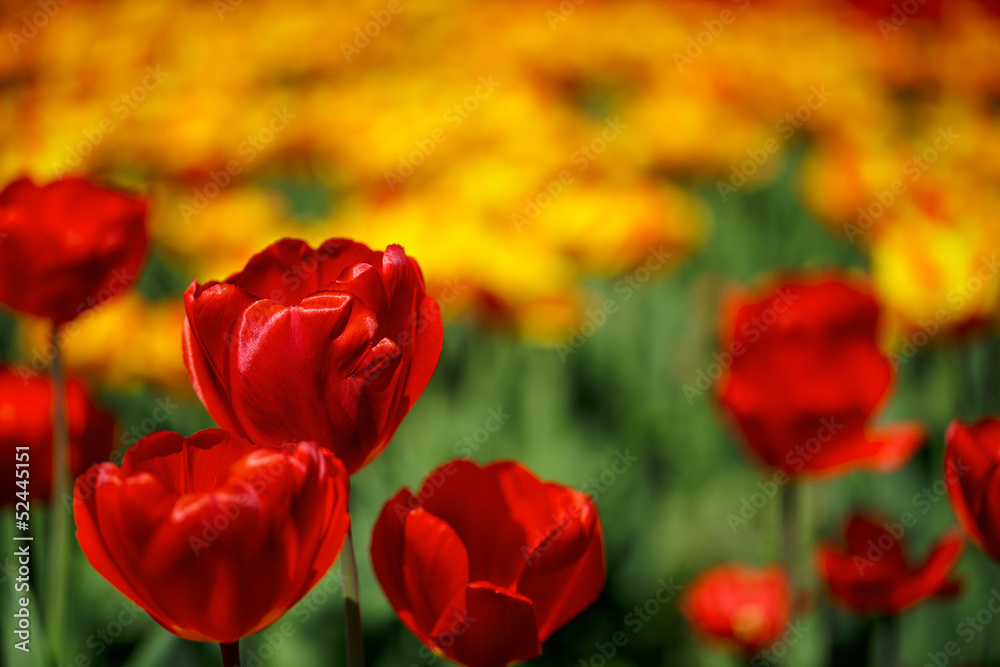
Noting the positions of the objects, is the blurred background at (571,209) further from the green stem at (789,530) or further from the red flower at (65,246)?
the red flower at (65,246)

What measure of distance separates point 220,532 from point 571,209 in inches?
47.7

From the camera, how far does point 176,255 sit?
1399mm

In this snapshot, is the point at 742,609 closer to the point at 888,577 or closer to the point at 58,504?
the point at 888,577

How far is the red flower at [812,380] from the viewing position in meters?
0.61

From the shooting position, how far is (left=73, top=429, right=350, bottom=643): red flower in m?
0.27

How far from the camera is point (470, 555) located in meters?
0.36

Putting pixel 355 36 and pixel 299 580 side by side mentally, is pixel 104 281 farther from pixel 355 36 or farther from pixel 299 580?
pixel 355 36

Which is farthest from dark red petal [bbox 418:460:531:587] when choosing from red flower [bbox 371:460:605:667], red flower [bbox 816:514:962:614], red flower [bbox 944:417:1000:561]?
red flower [bbox 816:514:962:614]

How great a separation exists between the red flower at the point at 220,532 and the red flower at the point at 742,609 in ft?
1.51

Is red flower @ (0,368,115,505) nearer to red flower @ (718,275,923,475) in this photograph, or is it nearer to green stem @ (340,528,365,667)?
green stem @ (340,528,365,667)

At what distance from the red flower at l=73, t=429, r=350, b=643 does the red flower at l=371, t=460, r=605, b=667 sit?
0.04 meters

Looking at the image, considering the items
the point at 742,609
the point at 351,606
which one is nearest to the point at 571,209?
the point at 742,609

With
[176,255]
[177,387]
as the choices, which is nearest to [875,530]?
[177,387]

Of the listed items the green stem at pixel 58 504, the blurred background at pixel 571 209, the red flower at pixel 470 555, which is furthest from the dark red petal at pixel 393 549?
the blurred background at pixel 571 209
